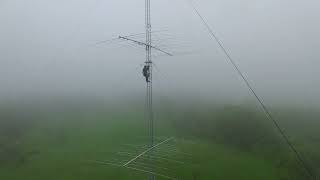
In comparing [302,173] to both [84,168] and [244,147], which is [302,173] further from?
[84,168]

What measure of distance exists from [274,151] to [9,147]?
403cm

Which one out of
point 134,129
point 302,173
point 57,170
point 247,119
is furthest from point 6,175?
point 302,173

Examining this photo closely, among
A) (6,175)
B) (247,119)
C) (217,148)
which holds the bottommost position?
(6,175)

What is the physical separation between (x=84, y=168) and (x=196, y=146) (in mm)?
1677

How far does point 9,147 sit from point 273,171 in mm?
4019

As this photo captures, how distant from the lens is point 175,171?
260 inches

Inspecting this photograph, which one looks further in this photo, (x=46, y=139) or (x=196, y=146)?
(x=46, y=139)

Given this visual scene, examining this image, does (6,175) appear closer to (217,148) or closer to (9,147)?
(9,147)

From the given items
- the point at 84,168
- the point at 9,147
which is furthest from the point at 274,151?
the point at 9,147

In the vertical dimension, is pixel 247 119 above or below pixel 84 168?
above

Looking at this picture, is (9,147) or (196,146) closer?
(196,146)

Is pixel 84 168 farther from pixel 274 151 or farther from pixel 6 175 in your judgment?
pixel 274 151

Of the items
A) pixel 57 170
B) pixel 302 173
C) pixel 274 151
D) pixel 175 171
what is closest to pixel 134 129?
pixel 175 171

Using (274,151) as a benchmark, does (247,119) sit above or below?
above
